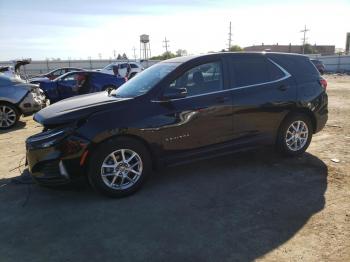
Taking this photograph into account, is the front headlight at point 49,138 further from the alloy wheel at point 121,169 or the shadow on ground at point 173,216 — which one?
the shadow on ground at point 173,216

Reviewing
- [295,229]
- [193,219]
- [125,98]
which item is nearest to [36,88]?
[125,98]

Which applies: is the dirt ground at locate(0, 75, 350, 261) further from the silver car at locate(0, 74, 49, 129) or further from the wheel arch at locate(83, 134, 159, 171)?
the silver car at locate(0, 74, 49, 129)

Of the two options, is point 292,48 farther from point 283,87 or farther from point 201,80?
point 201,80

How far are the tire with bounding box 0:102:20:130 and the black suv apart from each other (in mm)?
5451

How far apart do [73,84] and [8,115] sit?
16.0 ft

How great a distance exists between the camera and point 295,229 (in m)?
3.66

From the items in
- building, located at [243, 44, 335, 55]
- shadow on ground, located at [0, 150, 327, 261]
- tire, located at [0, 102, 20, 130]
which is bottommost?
shadow on ground, located at [0, 150, 327, 261]

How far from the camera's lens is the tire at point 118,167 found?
4383 millimetres

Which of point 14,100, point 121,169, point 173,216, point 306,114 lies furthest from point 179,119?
point 14,100

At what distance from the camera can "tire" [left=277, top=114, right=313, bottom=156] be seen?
5.82 metres

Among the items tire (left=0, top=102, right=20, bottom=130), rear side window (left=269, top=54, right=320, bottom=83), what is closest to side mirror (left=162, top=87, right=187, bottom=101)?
rear side window (left=269, top=54, right=320, bottom=83)

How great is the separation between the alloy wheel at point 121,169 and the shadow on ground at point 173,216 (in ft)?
0.71

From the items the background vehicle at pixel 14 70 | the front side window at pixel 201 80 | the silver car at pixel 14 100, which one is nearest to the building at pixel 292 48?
the background vehicle at pixel 14 70

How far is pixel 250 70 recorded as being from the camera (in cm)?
553
